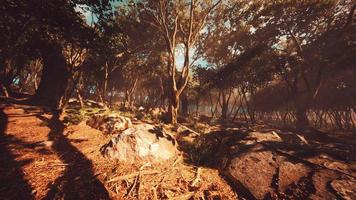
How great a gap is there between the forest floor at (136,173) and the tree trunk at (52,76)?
7409 millimetres

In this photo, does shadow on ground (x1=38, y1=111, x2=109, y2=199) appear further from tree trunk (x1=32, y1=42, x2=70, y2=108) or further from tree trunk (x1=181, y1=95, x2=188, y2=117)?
tree trunk (x1=181, y1=95, x2=188, y2=117)

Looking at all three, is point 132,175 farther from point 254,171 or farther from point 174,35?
point 174,35

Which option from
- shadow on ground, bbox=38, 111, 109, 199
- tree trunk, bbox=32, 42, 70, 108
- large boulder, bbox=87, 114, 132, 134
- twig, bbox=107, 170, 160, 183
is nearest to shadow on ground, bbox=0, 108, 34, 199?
shadow on ground, bbox=38, 111, 109, 199

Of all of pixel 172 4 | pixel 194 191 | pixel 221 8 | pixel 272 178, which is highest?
pixel 221 8

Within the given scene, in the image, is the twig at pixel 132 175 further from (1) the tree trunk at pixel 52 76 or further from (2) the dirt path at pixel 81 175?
(1) the tree trunk at pixel 52 76

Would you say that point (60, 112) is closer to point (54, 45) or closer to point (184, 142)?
point (54, 45)

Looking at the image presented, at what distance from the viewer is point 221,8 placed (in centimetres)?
1694

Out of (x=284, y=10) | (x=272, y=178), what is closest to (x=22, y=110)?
(x=272, y=178)

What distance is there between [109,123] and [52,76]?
29.8 ft

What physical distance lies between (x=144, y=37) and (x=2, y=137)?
17.3 metres

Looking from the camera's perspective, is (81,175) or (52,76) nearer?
(81,175)

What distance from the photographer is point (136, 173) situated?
5.28m

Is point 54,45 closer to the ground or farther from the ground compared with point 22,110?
farther from the ground

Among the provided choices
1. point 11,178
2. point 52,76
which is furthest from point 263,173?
point 52,76
